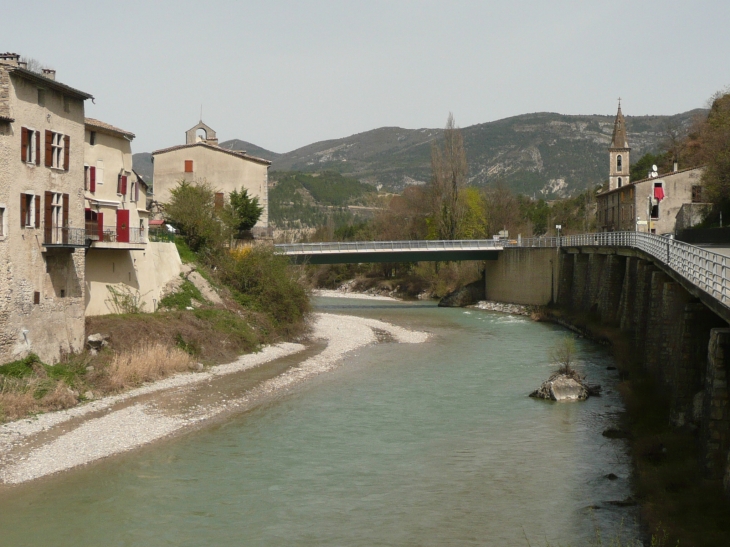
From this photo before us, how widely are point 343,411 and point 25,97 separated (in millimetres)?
13433

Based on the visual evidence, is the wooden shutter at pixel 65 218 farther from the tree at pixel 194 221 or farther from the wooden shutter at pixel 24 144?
the tree at pixel 194 221

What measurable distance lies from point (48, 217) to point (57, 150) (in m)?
2.34

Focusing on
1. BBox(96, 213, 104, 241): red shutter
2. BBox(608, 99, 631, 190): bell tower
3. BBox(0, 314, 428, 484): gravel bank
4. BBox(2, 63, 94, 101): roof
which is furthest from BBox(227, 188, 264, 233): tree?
BBox(608, 99, 631, 190): bell tower

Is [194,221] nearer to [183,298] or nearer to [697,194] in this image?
[183,298]

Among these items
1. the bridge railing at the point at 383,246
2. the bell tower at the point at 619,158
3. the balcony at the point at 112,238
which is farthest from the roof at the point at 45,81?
the bell tower at the point at 619,158

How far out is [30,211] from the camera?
23.9m

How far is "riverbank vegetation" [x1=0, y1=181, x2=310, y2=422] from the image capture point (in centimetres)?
2333

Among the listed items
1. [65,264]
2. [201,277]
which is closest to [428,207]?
[201,277]

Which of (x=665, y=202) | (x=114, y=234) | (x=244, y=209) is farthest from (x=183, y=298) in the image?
(x=665, y=202)

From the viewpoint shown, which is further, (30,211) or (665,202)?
(665,202)

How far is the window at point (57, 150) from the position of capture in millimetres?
24897

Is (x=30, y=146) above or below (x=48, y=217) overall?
above

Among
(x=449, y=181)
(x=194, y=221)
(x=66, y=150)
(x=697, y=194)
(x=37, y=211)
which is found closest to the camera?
(x=37, y=211)

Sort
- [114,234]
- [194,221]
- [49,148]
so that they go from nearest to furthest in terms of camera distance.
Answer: [49,148] → [114,234] → [194,221]
